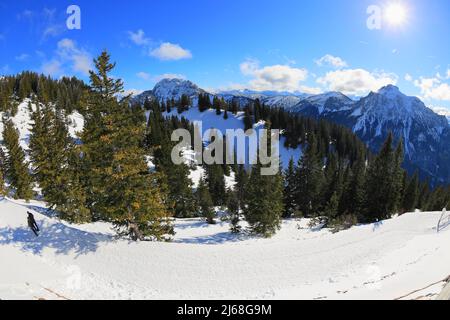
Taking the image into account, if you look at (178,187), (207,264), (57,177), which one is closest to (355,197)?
(178,187)

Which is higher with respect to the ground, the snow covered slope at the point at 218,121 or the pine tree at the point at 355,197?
the snow covered slope at the point at 218,121

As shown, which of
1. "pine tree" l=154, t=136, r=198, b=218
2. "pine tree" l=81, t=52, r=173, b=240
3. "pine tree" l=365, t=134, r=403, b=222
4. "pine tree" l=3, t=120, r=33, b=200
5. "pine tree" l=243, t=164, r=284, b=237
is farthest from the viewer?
"pine tree" l=154, t=136, r=198, b=218

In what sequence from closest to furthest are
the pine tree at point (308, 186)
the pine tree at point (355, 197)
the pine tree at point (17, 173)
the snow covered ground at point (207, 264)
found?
the snow covered ground at point (207, 264) → the pine tree at point (17, 173) → the pine tree at point (355, 197) → the pine tree at point (308, 186)

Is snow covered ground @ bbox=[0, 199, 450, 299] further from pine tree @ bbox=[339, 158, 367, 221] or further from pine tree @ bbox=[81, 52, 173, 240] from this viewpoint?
pine tree @ bbox=[339, 158, 367, 221]

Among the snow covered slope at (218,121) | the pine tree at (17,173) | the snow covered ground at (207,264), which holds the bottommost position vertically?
the snow covered ground at (207,264)

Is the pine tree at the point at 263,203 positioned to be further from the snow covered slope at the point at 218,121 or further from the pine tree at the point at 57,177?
the snow covered slope at the point at 218,121

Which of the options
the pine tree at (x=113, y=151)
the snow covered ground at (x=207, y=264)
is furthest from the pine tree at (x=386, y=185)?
the pine tree at (x=113, y=151)

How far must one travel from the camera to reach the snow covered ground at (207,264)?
14312 millimetres

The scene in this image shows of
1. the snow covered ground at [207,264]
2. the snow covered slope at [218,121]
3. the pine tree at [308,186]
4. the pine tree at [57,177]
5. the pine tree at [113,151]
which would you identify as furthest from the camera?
the snow covered slope at [218,121]

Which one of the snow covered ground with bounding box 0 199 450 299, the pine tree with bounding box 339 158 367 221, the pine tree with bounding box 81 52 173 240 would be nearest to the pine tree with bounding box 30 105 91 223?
the snow covered ground with bounding box 0 199 450 299

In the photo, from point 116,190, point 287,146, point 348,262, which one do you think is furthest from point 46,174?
point 287,146

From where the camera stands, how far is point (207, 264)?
1872cm

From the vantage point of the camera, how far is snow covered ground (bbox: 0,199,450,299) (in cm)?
1431

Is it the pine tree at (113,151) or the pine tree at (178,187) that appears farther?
the pine tree at (178,187)
